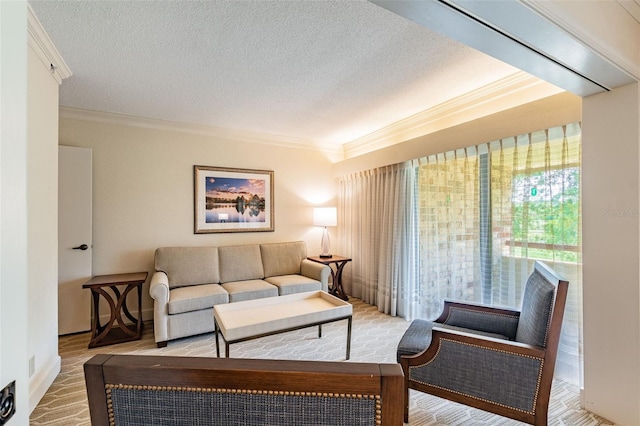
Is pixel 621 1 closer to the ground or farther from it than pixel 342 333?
farther from it

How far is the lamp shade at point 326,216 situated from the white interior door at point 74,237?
2.73m

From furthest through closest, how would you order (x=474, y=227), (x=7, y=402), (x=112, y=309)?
(x=112, y=309) → (x=474, y=227) → (x=7, y=402)

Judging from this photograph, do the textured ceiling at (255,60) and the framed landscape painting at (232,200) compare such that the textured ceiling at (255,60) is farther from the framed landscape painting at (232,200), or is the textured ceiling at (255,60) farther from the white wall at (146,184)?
the framed landscape painting at (232,200)

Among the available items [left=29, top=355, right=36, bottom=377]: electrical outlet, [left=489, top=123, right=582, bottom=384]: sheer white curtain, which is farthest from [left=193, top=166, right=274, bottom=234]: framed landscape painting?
[left=489, top=123, right=582, bottom=384]: sheer white curtain

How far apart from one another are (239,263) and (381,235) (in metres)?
1.87

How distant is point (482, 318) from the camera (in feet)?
6.79

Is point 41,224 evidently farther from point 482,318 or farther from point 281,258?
point 482,318

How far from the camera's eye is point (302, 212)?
455 cm

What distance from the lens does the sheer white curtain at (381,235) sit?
11.3 ft

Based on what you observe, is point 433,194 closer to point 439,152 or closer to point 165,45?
point 439,152

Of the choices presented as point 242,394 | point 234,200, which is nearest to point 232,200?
point 234,200

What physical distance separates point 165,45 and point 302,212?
289cm

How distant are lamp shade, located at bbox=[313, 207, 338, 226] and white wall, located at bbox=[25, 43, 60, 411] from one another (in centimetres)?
290

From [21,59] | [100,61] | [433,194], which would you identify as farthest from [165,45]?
[433,194]
